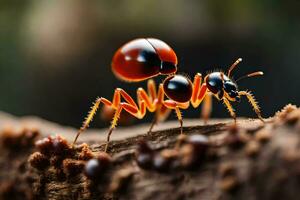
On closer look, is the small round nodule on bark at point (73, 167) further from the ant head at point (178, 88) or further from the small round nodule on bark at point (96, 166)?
the ant head at point (178, 88)

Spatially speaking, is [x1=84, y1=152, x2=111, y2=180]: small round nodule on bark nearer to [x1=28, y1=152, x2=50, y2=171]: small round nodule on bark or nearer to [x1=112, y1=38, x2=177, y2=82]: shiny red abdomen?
[x1=28, y1=152, x2=50, y2=171]: small round nodule on bark

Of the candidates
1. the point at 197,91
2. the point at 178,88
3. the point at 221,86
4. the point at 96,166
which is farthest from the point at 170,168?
the point at 197,91

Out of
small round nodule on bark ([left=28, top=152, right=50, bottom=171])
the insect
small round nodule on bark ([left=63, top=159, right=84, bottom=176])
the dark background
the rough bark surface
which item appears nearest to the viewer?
the rough bark surface

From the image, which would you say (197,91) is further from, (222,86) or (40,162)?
(40,162)

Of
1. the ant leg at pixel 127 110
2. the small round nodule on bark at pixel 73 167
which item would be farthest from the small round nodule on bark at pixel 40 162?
the ant leg at pixel 127 110

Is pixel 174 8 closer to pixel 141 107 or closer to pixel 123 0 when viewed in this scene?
pixel 123 0

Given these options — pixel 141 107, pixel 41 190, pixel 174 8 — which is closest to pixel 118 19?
pixel 174 8

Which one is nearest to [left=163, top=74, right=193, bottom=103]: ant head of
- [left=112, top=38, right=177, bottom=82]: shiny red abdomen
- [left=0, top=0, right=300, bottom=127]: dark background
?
[left=112, top=38, right=177, bottom=82]: shiny red abdomen
